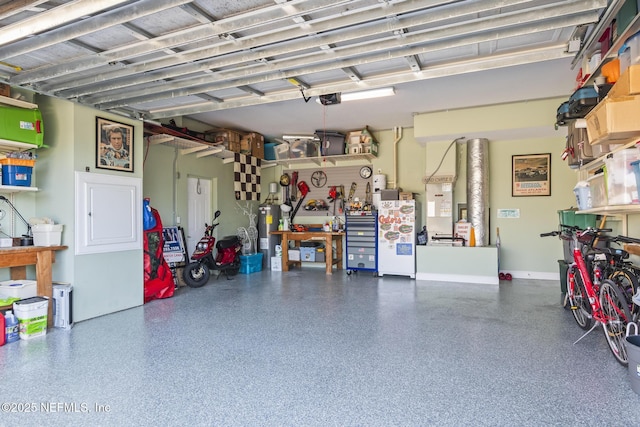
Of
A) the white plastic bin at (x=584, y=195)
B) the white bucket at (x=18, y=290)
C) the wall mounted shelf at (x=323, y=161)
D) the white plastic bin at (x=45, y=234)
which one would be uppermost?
the wall mounted shelf at (x=323, y=161)

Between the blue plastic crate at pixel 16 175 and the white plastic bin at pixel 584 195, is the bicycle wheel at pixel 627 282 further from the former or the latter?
the blue plastic crate at pixel 16 175

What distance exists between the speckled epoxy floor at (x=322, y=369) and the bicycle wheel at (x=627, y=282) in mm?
481

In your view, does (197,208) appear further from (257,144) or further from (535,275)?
(535,275)

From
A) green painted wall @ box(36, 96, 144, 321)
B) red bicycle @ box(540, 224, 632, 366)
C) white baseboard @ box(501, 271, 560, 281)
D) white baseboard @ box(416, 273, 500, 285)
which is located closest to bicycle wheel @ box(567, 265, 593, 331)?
red bicycle @ box(540, 224, 632, 366)

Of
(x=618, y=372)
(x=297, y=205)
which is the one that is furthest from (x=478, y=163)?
(x=618, y=372)

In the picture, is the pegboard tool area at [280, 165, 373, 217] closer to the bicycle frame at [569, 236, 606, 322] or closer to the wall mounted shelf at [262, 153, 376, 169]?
the wall mounted shelf at [262, 153, 376, 169]

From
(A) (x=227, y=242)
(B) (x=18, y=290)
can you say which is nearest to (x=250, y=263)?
(A) (x=227, y=242)

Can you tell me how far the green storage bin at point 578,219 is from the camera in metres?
4.37

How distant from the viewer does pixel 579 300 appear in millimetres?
3824

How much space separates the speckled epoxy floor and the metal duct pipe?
80.8 inches

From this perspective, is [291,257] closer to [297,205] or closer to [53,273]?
[297,205]

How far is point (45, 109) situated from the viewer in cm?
433

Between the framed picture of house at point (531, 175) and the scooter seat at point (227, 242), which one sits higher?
the framed picture of house at point (531, 175)

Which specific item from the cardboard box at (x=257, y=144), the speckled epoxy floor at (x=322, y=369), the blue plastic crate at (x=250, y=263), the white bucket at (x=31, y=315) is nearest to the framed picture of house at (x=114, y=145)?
the white bucket at (x=31, y=315)
